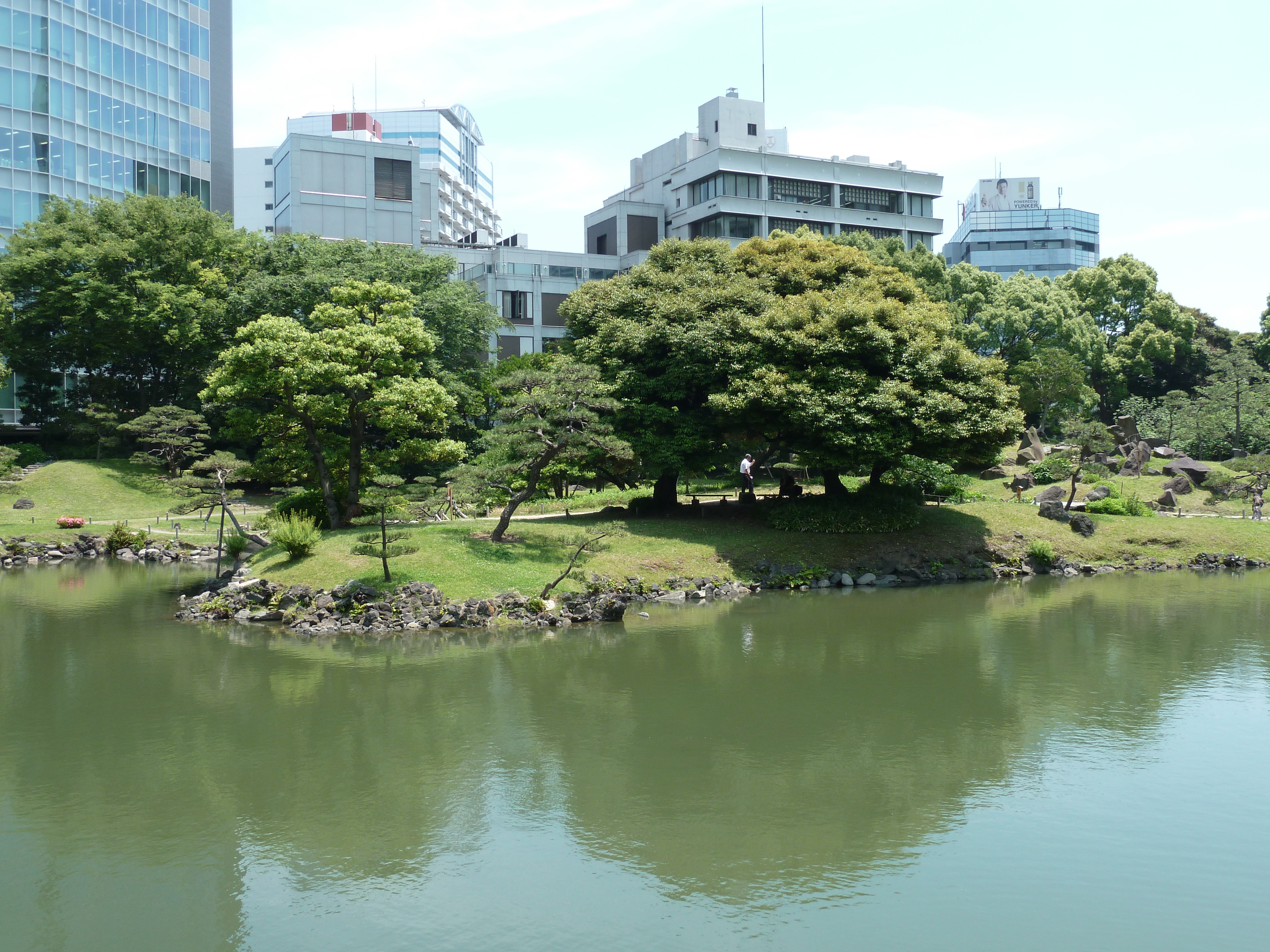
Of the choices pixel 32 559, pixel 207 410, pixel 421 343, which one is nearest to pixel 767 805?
pixel 421 343

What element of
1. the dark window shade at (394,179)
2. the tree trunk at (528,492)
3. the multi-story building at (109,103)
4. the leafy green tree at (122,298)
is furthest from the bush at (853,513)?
the dark window shade at (394,179)

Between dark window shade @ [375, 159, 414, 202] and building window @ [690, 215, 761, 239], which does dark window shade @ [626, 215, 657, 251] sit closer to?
building window @ [690, 215, 761, 239]

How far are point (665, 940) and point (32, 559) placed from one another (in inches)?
1211

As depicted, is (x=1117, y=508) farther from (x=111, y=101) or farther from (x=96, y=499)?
(x=111, y=101)

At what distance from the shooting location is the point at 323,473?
82.9ft

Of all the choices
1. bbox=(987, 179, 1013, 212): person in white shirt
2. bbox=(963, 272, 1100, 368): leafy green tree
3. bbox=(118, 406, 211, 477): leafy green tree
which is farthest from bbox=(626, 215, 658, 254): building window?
bbox=(987, 179, 1013, 212): person in white shirt

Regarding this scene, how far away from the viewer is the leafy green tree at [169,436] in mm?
33625

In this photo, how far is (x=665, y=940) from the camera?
25.6 feet

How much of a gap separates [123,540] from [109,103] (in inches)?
1417

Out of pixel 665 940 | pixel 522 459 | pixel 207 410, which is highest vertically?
pixel 207 410

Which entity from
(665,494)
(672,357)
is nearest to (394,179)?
(665,494)

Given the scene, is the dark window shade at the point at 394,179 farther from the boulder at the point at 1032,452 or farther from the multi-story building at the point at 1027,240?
the multi-story building at the point at 1027,240

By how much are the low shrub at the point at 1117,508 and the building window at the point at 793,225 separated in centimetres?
3130

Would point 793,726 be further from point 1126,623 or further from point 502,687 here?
point 1126,623
